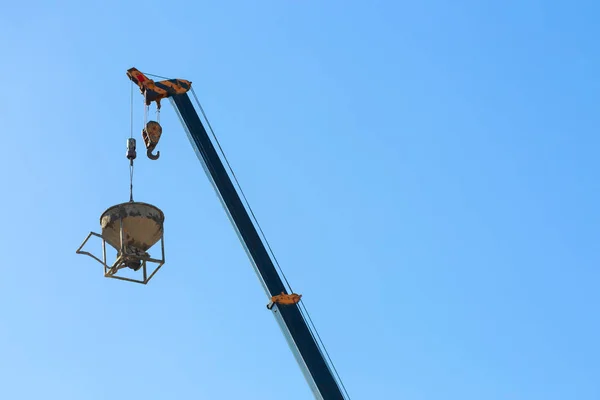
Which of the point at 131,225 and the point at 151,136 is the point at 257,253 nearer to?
the point at 151,136

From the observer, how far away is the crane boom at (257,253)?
18516 millimetres

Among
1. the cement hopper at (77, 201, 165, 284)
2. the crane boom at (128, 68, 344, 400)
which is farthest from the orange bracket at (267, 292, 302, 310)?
the cement hopper at (77, 201, 165, 284)

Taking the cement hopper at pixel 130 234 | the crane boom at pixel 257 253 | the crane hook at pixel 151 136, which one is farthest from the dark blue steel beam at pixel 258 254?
the cement hopper at pixel 130 234

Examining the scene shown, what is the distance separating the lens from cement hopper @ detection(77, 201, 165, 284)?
16.1 metres

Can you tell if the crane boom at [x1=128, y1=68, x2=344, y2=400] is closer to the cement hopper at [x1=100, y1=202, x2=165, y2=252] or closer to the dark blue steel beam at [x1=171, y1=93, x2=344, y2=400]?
the dark blue steel beam at [x1=171, y1=93, x2=344, y2=400]

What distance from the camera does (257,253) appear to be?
20609 mm

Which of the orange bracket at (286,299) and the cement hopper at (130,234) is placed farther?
the orange bracket at (286,299)

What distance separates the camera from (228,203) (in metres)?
21.6

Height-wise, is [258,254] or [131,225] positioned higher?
[258,254]

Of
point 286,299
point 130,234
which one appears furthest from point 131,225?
point 286,299

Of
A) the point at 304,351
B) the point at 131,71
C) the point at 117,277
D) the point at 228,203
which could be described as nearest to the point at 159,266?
the point at 117,277

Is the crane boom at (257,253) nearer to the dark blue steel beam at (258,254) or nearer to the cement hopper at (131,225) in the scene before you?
the dark blue steel beam at (258,254)

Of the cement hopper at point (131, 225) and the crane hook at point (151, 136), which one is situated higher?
the crane hook at point (151, 136)

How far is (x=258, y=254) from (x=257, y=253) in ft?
0.12
